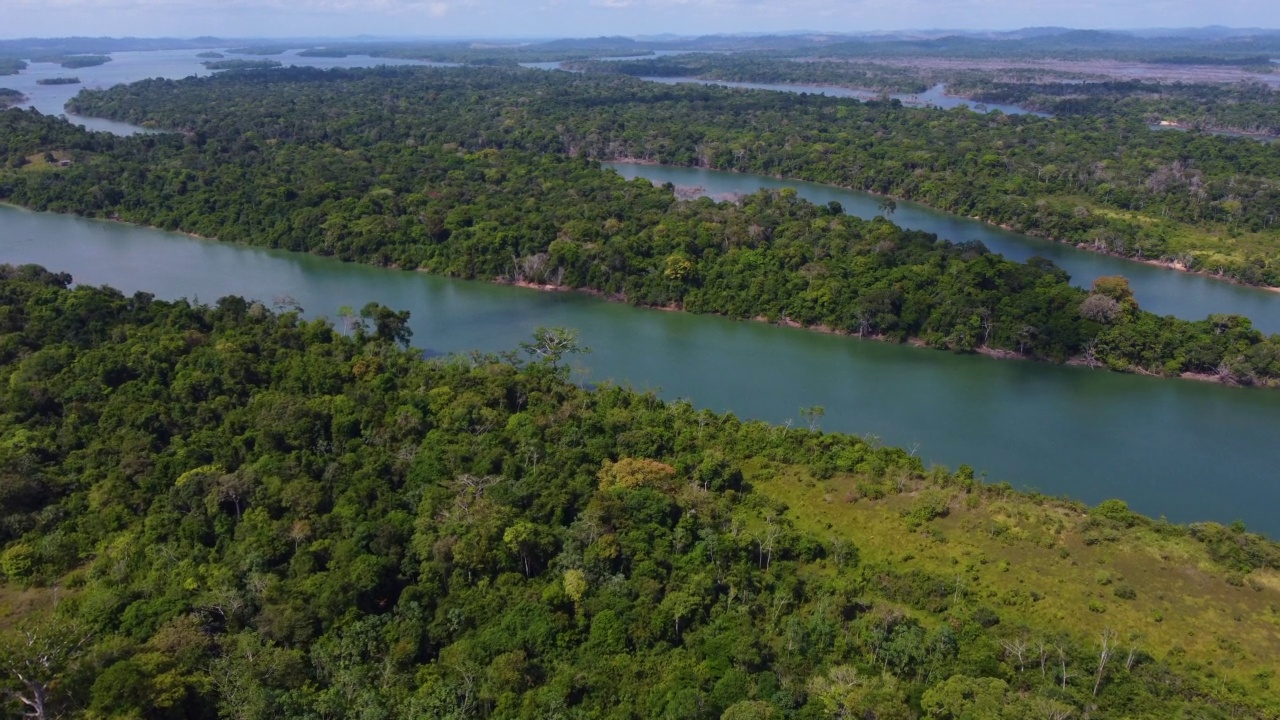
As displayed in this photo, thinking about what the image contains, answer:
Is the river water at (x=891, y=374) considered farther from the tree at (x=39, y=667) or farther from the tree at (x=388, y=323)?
the tree at (x=39, y=667)

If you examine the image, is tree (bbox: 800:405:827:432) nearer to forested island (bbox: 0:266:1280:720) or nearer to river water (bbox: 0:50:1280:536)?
forested island (bbox: 0:266:1280:720)

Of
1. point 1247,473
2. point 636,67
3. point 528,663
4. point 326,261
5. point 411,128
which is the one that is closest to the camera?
point 528,663

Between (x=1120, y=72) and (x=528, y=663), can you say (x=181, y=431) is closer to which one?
(x=528, y=663)

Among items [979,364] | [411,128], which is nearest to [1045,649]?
[979,364]

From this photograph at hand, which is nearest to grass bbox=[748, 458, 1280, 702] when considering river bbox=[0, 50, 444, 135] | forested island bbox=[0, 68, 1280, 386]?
forested island bbox=[0, 68, 1280, 386]

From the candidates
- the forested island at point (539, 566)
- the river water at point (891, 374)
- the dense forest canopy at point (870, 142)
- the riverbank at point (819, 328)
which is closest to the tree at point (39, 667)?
the forested island at point (539, 566)

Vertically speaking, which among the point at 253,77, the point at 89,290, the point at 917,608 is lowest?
the point at 917,608
